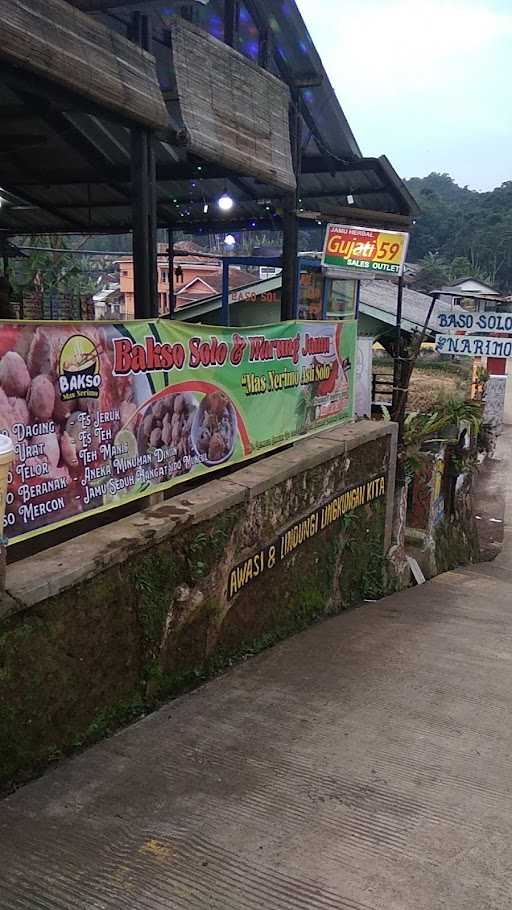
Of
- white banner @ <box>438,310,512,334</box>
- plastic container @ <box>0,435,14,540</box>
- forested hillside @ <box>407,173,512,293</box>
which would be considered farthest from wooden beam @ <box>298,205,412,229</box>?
forested hillside @ <box>407,173,512,293</box>

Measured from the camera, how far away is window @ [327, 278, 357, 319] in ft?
36.7

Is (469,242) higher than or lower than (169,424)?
higher

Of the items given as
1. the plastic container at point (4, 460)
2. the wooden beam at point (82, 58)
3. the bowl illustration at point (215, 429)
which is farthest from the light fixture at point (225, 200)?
the plastic container at point (4, 460)

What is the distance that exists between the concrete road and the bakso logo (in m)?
1.94

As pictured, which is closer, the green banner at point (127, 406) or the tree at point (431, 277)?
the green banner at point (127, 406)

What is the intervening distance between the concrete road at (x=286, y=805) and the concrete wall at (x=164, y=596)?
0.24m

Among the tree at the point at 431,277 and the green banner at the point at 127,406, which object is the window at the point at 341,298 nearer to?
the green banner at the point at 127,406

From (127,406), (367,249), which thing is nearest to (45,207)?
(367,249)

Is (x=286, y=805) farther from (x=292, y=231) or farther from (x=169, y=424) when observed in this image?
(x=292, y=231)

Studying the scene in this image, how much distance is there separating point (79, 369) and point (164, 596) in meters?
1.52

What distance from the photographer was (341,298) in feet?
38.3

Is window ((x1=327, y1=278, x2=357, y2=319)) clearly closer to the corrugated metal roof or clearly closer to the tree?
the corrugated metal roof

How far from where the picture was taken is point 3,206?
35.1 feet

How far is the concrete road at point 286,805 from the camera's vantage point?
2.66m
